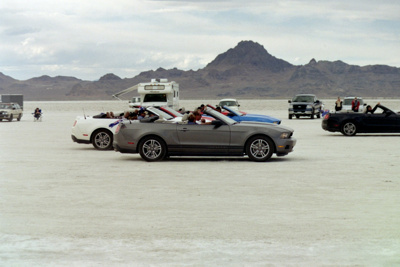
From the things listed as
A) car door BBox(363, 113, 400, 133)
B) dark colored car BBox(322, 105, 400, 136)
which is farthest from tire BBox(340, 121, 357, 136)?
car door BBox(363, 113, 400, 133)

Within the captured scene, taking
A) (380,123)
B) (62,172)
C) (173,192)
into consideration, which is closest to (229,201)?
(173,192)

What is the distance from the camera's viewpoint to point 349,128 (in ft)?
92.3

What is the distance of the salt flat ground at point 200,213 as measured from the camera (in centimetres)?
678

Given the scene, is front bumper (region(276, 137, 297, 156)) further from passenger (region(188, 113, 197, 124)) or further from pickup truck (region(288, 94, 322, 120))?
pickup truck (region(288, 94, 322, 120))

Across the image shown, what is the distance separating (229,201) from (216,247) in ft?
10.9

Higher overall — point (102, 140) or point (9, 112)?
point (9, 112)

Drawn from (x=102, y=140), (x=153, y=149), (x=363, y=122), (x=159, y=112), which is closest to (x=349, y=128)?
(x=363, y=122)

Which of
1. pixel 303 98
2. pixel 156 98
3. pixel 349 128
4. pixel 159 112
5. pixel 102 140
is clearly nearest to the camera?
pixel 159 112

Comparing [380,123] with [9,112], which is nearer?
[380,123]

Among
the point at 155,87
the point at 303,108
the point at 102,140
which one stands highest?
the point at 155,87

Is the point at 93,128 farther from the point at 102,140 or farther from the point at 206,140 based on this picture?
the point at 206,140

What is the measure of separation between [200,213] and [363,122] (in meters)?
19.8

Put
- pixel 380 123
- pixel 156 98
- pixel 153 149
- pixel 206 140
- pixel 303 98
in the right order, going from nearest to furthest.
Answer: pixel 206 140 < pixel 153 149 < pixel 380 123 < pixel 156 98 < pixel 303 98

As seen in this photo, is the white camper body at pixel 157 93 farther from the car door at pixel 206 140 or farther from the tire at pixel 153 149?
the car door at pixel 206 140
